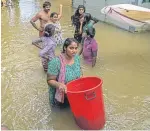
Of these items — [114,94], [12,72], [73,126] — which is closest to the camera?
[73,126]

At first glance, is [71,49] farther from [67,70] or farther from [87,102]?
[87,102]

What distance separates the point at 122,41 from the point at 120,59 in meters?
1.58

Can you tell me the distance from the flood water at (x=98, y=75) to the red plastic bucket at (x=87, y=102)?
0.30 m

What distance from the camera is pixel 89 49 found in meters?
6.21

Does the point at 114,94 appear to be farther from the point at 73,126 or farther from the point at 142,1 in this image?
the point at 142,1

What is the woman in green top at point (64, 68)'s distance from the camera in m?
3.98

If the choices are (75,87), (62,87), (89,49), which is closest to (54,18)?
(89,49)

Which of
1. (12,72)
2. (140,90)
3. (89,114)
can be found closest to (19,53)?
(12,72)

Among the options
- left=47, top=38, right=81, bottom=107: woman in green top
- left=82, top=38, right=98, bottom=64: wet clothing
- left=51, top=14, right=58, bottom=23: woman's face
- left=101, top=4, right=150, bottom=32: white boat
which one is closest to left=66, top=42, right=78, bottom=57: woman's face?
left=47, top=38, right=81, bottom=107: woman in green top

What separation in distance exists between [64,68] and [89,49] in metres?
2.26

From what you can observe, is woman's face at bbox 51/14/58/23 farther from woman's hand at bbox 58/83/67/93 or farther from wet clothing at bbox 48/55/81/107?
woman's hand at bbox 58/83/67/93

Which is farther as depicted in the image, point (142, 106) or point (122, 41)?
point (122, 41)

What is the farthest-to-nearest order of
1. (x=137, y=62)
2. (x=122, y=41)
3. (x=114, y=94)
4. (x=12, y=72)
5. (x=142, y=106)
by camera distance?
(x=122, y=41)
(x=137, y=62)
(x=12, y=72)
(x=114, y=94)
(x=142, y=106)

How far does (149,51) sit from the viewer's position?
759 cm
